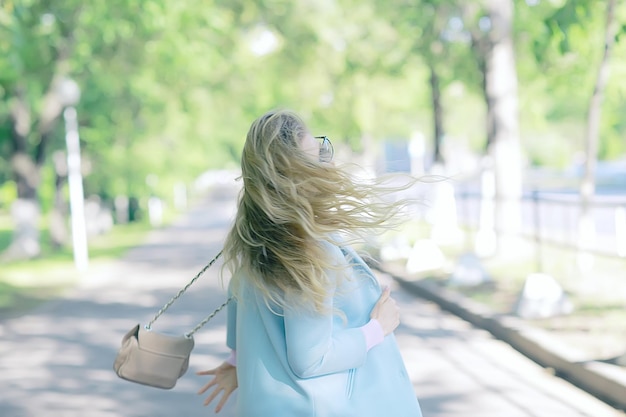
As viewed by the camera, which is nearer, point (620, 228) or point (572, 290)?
point (572, 290)

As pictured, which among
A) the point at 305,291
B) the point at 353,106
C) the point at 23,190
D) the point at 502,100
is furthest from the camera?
the point at 353,106

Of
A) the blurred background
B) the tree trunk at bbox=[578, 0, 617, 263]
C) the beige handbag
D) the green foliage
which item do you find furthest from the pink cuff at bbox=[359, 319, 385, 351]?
the tree trunk at bbox=[578, 0, 617, 263]

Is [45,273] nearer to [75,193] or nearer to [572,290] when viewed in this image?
[75,193]

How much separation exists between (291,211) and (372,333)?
16.4 inches

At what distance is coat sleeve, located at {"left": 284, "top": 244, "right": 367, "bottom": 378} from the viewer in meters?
2.53

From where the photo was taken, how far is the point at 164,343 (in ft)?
10.5

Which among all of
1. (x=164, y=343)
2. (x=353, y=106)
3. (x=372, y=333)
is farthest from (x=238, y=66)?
(x=372, y=333)

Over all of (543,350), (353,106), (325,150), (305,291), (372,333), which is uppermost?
(353,106)

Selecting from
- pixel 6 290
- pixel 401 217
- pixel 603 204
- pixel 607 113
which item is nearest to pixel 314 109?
pixel 607 113

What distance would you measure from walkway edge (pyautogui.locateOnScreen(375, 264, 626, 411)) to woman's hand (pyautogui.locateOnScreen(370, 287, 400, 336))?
1150 millimetres

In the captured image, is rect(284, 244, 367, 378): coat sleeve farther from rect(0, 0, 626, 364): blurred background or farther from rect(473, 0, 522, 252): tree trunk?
rect(473, 0, 522, 252): tree trunk

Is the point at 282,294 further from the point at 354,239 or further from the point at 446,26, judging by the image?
the point at 446,26

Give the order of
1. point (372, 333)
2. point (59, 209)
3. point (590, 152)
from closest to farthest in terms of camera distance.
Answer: point (372, 333), point (590, 152), point (59, 209)

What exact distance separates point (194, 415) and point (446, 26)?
13629mm
